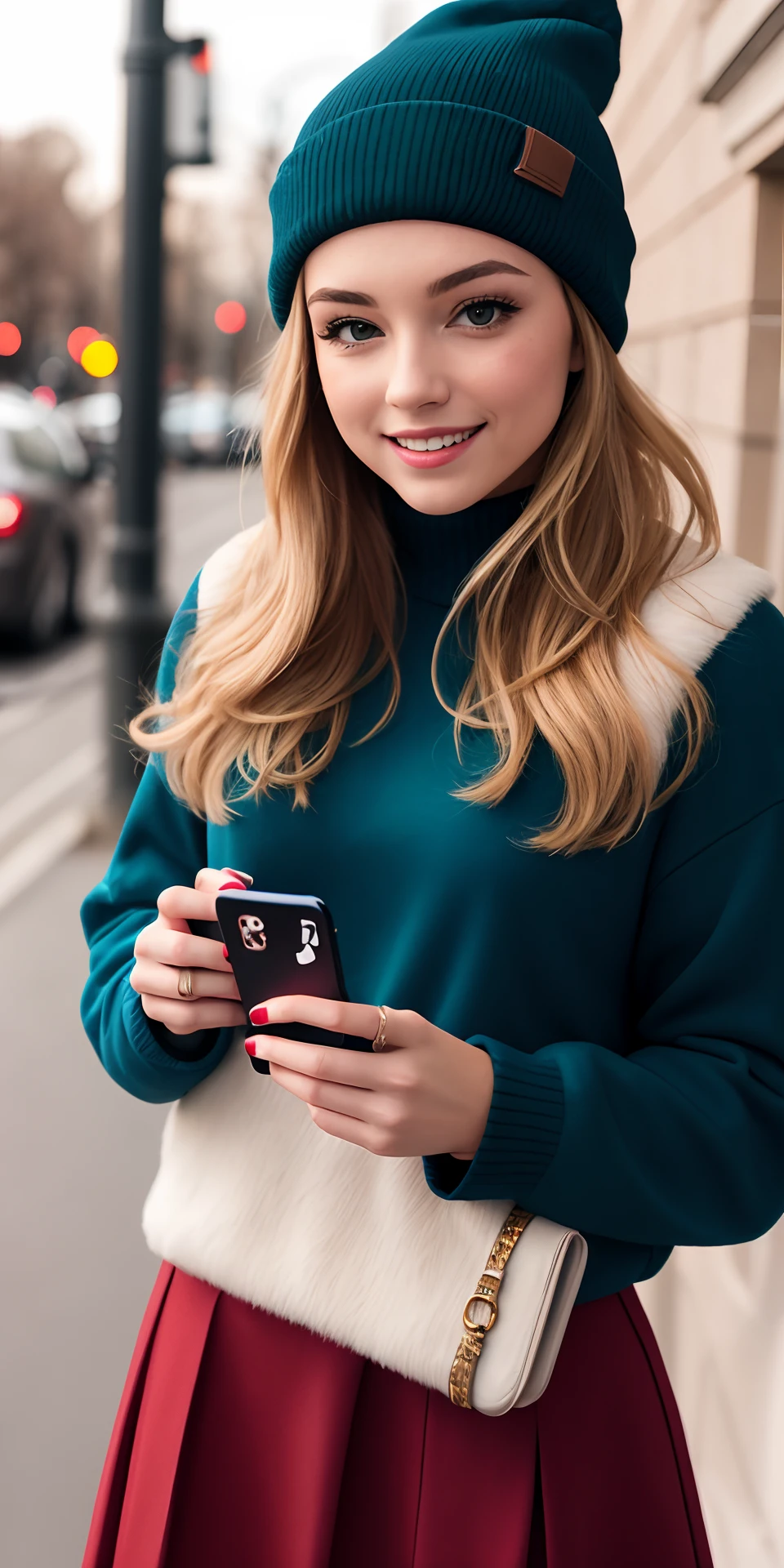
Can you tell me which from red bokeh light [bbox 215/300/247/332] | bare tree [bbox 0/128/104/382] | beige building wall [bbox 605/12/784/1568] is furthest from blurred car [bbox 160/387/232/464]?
beige building wall [bbox 605/12/784/1568]

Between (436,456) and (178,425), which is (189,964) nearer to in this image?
(436,456)

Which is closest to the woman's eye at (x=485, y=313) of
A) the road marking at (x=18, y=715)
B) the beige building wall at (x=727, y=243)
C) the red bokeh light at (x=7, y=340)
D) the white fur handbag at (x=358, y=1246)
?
the beige building wall at (x=727, y=243)

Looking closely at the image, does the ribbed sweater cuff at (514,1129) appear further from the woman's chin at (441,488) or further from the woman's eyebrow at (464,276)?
the woman's eyebrow at (464,276)

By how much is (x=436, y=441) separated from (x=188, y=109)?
16.4ft

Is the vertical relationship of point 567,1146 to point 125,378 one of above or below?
below

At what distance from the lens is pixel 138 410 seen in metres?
5.74

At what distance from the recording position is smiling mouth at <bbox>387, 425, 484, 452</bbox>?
1.38 meters

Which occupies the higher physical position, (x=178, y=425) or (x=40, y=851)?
(x=178, y=425)

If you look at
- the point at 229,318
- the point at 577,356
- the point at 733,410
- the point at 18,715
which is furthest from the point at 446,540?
the point at 229,318

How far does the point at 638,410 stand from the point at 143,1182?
2994mm

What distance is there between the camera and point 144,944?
4.66 feet

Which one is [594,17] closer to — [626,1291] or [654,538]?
[654,538]

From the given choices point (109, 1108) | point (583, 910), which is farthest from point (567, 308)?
point (109, 1108)

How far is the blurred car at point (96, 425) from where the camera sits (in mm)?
22594
